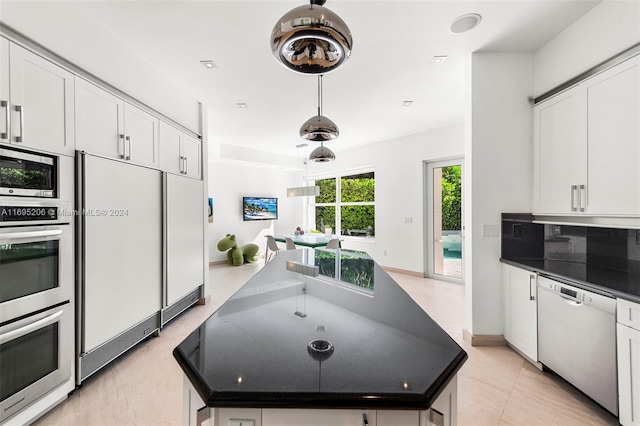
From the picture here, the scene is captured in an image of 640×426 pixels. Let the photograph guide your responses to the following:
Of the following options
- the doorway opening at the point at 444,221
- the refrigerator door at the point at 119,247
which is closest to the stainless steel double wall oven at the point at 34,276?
the refrigerator door at the point at 119,247

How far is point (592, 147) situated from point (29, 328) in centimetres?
392

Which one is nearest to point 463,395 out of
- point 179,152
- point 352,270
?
point 352,270

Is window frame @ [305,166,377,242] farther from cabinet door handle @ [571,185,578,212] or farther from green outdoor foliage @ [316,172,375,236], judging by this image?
cabinet door handle @ [571,185,578,212]

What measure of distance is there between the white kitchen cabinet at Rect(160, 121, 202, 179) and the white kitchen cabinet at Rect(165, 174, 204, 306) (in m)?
0.12

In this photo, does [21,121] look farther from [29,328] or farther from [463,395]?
[463,395]

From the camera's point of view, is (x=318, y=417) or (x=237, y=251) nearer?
(x=318, y=417)

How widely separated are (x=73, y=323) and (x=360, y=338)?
83.3 inches

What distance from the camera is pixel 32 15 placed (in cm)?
168

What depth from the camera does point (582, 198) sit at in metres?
2.06

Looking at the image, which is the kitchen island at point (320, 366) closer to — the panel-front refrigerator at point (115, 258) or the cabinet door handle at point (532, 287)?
the panel-front refrigerator at point (115, 258)

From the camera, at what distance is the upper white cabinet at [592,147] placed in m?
1.75

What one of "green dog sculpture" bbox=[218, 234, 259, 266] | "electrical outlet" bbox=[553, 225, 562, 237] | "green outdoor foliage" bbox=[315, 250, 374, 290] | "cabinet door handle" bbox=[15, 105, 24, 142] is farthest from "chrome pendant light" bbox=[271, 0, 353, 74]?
"green dog sculpture" bbox=[218, 234, 259, 266]

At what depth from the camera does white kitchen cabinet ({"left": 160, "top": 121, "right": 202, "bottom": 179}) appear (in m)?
2.92

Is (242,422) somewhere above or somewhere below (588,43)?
below
